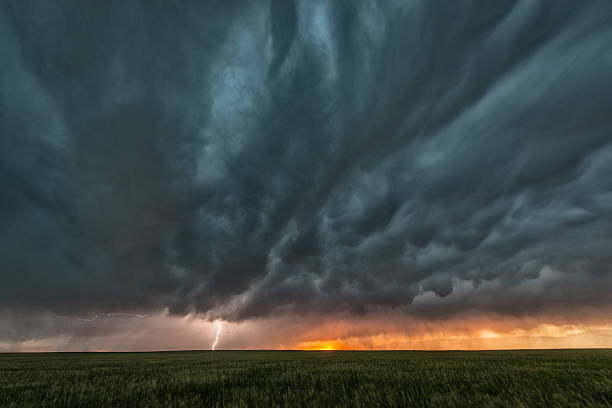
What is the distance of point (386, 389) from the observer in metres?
6.66

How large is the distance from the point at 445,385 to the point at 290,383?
4.31 meters

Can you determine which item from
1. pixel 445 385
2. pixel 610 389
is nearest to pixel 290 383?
pixel 445 385

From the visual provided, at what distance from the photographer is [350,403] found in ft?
18.1

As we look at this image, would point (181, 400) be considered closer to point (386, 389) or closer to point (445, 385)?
point (386, 389)

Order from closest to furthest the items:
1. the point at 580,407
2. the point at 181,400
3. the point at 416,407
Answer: the point at 580,407
the point at 416,407
the point at 181,400

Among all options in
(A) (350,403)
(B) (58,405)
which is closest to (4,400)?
(B) (58,405)

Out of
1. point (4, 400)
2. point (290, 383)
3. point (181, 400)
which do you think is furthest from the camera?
point (290, 383)

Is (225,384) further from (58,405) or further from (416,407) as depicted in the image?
(416,407)

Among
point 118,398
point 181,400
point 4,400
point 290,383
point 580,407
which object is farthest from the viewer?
point 290,383

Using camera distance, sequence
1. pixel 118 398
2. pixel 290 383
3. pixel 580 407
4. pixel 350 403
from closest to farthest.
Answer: pixel 580 407, pixel 350 403, pixel 118 398, pixel 290 383

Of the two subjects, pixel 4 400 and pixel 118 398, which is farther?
pixel 4 400

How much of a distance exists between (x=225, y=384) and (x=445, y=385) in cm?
630

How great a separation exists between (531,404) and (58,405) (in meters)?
9.61

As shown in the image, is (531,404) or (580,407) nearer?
(580,407)
